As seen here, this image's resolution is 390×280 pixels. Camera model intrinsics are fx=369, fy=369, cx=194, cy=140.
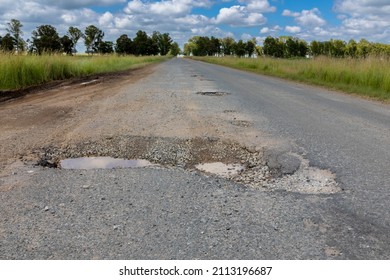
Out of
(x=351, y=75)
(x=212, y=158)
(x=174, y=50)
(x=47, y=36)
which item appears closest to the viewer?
(x=212, y=158)

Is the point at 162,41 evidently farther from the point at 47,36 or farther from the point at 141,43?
the point at 47,36

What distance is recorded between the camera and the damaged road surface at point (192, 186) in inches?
105

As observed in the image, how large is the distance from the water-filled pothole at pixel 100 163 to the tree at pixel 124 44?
87.8m

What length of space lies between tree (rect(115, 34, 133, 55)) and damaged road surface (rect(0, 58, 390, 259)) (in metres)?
86.5

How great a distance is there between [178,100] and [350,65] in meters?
10.7

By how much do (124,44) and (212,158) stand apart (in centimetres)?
9108

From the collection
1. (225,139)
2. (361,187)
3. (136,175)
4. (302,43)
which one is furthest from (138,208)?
(302,43)

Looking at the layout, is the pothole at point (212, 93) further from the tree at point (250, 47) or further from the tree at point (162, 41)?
the tree at point (162, 41)

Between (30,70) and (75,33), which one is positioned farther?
(75,33)

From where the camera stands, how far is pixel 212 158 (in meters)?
4.88

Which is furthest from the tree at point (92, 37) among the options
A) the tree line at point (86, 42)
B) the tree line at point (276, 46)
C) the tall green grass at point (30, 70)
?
the tall green grass at point (30, 70)

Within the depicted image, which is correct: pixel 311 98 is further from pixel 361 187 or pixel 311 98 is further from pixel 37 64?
pixel 37 64

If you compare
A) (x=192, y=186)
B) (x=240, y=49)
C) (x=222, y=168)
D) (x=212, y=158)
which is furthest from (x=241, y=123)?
(x=240, y=49)

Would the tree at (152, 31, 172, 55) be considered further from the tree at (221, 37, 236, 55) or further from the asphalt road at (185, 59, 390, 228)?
the asphalt road at (185, 59, 390, 228)
